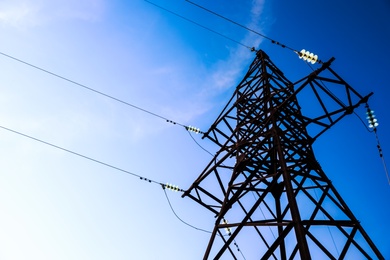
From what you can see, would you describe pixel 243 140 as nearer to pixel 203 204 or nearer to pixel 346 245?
pixel 203 204

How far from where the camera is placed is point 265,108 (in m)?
8.75

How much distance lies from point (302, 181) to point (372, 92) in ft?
11.1

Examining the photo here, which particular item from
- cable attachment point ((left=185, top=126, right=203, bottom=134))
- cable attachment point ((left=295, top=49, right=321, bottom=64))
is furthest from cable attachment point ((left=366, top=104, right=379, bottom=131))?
cable attachment point ((left=185, top=126, right=203, bottom=134))

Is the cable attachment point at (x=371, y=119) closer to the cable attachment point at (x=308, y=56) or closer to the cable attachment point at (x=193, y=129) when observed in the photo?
the cable attachment point at (x=308, y=56)

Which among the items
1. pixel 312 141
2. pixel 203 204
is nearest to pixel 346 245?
pixel 312 141

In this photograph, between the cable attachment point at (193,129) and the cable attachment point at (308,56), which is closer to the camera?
the cable attachment point at (308,56)

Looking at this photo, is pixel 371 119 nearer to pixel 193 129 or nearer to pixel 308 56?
pixel 308 56

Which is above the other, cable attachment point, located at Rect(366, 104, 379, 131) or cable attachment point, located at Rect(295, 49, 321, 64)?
cable attachment point, located at Rect(295, 49, 321, 64)

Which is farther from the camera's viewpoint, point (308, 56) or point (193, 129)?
point (193, 129)

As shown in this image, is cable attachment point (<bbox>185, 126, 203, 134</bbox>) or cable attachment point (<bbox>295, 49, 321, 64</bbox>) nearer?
cable attachment point (<bbox>295, 49, 321, 64</bbox>)

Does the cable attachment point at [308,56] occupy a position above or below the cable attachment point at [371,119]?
above

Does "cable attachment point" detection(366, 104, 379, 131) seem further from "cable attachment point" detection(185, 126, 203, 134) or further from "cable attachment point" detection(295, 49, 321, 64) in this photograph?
"cable attachment point" detection(185, 126, 203, 134)

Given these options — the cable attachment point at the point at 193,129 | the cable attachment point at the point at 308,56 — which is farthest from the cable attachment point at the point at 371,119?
the cable attachment point at the point at 193,129

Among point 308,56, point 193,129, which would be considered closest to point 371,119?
point 308,56
